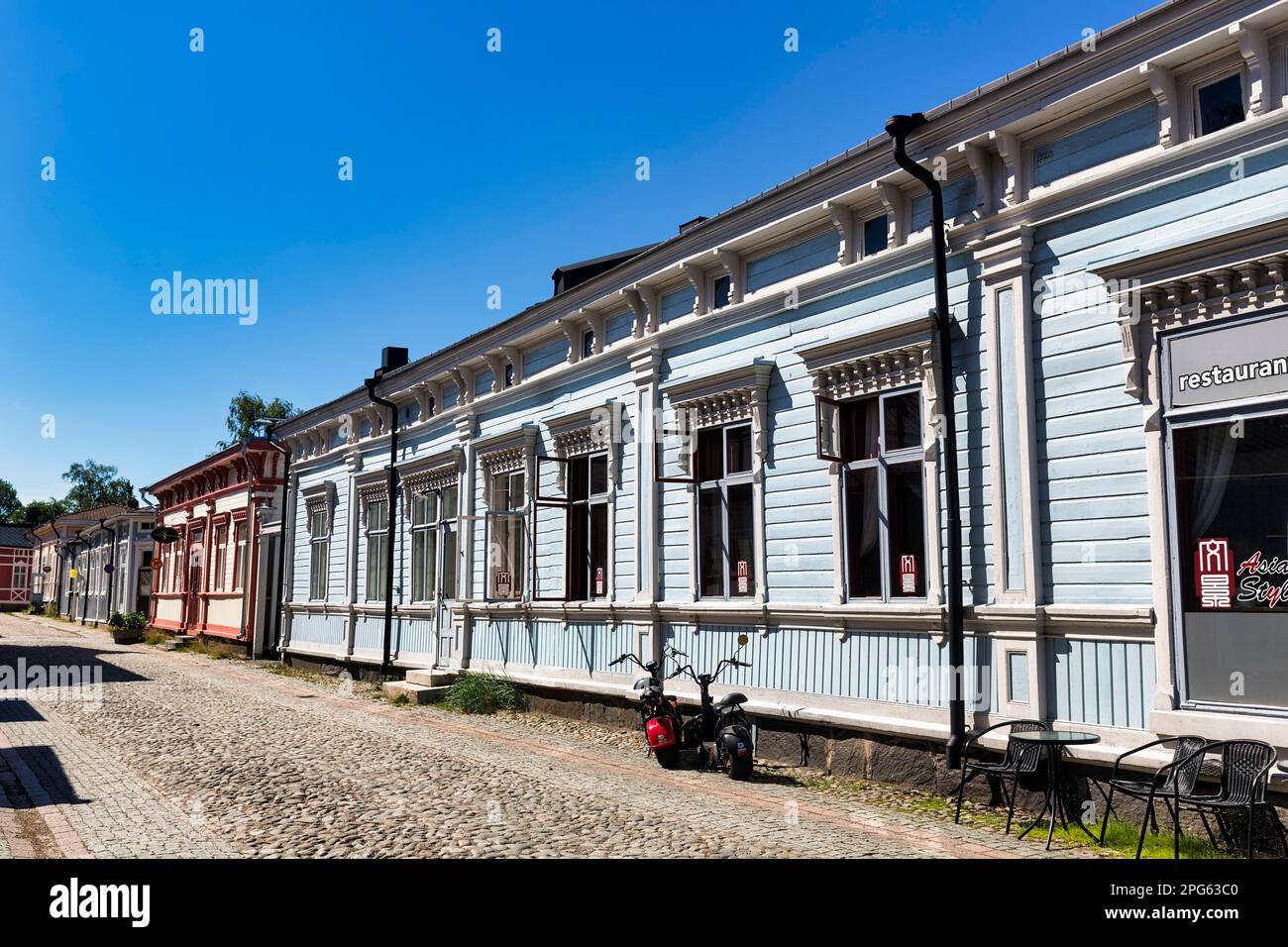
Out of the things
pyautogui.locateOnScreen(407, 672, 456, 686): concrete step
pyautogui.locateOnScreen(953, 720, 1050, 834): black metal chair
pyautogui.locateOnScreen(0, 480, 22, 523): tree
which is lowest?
pyautogui.locateOnScreen(407, 672, 456, 686): concrete step

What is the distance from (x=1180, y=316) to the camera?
24.6ft

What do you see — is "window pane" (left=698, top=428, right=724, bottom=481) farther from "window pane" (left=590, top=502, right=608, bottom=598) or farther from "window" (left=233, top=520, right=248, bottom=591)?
"window" (left=233, top=520, right=248, bottom=591)

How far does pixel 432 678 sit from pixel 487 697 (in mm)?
1944

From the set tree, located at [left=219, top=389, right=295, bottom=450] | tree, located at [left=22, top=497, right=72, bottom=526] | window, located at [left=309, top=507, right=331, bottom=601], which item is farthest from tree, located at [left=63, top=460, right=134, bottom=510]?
window, located at [left=309, top=507, right=331, bottom=601]

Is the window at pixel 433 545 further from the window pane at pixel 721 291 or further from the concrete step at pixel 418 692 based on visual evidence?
the window pane at pixel 721 291

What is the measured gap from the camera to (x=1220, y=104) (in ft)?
24.7

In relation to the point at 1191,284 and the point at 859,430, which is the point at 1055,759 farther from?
the point at 859,430

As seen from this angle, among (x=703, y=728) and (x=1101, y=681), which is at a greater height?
(x=1101, y=681)

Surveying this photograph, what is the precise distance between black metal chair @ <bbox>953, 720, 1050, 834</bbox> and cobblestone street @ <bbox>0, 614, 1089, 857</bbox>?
0.37 metres

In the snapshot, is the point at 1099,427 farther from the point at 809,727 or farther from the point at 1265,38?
the point at 809,727

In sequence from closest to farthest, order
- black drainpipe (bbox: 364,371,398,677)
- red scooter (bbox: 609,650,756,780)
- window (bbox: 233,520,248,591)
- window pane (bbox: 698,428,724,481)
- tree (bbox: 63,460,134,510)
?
red scooter (bbox: 609,650,756,780), window pane (bbox: 698,428,724,481), black drainpipe (bbox: 364,371,398,677), window (bbox: 233,520,248,591), tree (bbox: 63,460,134,510)

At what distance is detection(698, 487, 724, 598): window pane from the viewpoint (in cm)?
1189

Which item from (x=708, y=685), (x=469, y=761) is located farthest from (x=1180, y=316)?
(x=469, y=761)

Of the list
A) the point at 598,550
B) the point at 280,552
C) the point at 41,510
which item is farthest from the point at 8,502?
the point at 598,550
